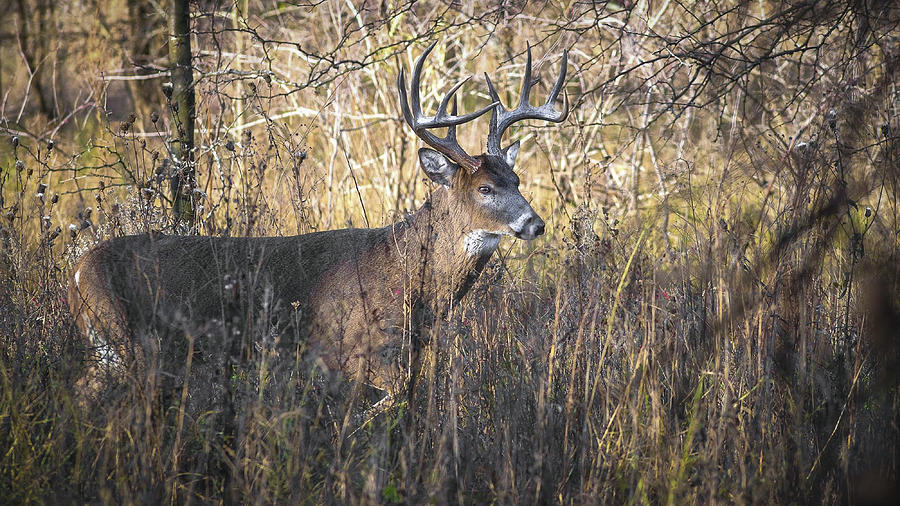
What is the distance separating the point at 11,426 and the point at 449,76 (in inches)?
274

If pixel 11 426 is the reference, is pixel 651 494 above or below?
below

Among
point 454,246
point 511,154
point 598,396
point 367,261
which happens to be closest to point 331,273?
point 367,261

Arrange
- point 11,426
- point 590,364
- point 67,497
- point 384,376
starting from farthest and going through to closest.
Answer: point 384,376
point 590,364
point 11,426
point 67,497

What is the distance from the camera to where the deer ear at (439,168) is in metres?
5.33

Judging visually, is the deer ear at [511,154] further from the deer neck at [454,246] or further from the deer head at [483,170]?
the deer neck at [454,246]

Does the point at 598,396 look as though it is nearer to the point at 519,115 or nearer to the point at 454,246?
the point at 454,246

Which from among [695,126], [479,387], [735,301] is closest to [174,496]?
[479,387]

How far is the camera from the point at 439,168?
5.36 meters

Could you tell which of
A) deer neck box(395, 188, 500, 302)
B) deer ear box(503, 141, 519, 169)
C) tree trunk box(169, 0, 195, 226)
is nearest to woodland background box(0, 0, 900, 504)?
deer neck box(395, 188, 500, 302)

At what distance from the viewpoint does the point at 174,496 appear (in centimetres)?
309

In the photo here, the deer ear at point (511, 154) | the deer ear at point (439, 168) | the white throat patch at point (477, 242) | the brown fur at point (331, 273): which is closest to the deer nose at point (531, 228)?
the brown fur at point (331, 273)

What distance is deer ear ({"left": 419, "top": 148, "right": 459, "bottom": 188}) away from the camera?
17.5 feet

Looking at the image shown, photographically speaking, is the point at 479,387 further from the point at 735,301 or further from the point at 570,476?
the point at 735,301

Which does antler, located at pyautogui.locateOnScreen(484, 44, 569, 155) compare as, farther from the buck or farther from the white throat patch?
the white throat patch
